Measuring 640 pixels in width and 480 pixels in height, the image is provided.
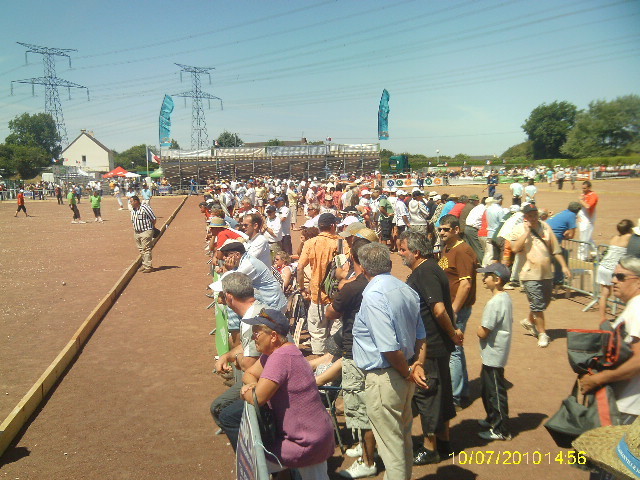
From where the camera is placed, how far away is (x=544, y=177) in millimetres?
51531

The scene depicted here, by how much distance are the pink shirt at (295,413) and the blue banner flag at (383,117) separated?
41658 millimetres

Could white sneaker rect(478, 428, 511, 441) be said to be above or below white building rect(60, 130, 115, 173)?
below

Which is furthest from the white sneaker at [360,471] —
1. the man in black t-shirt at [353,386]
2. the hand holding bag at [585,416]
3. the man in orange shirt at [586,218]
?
the man in orange shirt at [586,218]

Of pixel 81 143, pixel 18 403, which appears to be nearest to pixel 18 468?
pixel 18 403

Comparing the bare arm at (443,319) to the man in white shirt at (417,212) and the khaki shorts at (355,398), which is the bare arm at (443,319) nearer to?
the khaki shorts at (355,398)

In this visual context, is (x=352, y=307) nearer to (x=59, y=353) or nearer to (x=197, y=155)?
(x=59, y=353)

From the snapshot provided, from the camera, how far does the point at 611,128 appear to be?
2614cm

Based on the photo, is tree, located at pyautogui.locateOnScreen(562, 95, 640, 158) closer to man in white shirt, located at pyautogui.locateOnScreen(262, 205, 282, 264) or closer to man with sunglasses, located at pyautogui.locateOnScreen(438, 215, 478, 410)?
man in white shirt, located at pyautogui.locateOnScreen(262, 205, 282, 264)

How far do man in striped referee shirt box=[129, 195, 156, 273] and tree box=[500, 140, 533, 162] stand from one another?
8081 cm

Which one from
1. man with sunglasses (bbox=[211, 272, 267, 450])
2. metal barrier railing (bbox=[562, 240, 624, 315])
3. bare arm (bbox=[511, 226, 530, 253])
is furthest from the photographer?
metal barrier railing (bbox=[562, 240, 624, 315])

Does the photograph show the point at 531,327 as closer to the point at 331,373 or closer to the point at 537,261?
the point at 537,261

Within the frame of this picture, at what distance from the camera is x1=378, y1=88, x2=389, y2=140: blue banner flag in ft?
142

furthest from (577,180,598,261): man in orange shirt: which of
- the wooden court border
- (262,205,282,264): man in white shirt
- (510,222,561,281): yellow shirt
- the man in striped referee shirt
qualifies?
the man in striped referee shirt

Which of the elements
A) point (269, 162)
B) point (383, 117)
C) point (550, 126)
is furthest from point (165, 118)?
point (550, 126)
